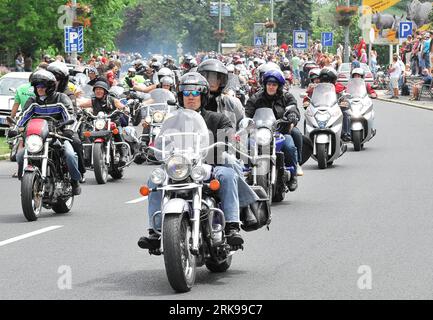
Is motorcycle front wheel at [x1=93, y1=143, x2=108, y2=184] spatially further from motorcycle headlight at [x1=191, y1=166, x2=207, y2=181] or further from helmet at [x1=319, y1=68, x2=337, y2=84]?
motorcycle headlight at [x1=191, y1=166, x2=207, y2=181]

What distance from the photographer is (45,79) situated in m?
15.3

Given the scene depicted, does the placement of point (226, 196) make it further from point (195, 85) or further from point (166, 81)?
point (166, 81)

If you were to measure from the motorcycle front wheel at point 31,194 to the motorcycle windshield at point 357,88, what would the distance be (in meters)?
12.0

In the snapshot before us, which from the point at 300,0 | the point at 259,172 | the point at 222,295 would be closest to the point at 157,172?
the point at 222,295

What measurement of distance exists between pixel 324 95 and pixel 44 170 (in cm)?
787

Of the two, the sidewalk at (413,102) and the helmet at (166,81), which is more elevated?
the helmet at (166,81)

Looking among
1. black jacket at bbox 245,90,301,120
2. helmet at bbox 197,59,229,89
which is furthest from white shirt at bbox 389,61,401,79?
helmet at bbox 197,59,229,89

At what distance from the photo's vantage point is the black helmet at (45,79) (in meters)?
15.3

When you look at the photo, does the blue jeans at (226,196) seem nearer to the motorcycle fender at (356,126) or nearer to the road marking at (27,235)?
the road marking at (27,235)

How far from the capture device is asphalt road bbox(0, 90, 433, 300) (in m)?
9.81

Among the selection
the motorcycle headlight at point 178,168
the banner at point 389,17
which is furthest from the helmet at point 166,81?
the banner at point 389,17

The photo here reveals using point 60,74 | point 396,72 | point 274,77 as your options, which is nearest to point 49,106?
point 60,74

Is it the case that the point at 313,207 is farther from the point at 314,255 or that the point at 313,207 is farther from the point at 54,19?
the point at 54,19

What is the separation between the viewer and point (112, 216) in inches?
606
